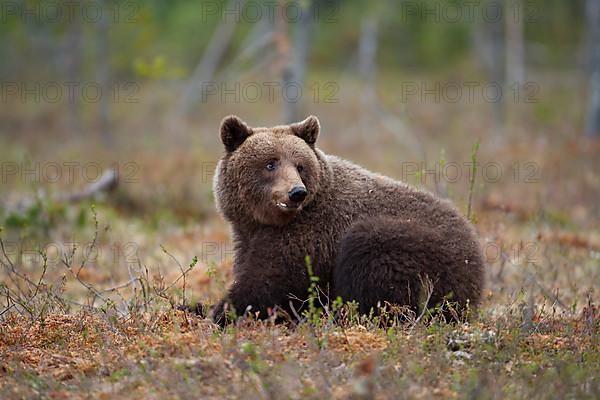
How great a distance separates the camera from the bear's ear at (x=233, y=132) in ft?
22.4

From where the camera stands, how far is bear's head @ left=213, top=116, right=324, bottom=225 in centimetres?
657

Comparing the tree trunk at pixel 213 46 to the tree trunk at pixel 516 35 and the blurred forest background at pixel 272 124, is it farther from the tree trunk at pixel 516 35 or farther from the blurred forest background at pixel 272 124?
the tree trunk at pixel 516 35

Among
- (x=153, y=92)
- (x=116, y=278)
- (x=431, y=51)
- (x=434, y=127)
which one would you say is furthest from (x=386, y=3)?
(x=116, y=278)

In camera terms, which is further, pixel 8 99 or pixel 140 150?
pixel 8 99

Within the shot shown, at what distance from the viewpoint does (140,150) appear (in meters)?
22.9

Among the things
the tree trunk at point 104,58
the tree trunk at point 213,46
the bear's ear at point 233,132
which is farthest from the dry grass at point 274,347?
the tree trunk at point 213,46

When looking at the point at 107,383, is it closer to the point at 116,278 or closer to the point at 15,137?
the point at 116,278

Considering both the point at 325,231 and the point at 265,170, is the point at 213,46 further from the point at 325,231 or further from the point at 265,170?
the point at 325,231

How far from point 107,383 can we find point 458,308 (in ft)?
9.91

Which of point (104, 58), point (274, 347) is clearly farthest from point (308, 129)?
point (104, 58)

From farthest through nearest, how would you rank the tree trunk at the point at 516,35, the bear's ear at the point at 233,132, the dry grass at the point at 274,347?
the tree trunk at the point at 516,35
the bear's ear at the point at 233,132
the dry grass at the point at 274,347

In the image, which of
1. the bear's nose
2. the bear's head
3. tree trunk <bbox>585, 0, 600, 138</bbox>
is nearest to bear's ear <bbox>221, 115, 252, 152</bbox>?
the bear's head

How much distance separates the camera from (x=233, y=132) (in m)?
6.91

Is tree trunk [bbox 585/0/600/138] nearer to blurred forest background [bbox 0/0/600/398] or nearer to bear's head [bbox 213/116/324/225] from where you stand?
blurred forest background [bbox 0/0/600/398]
